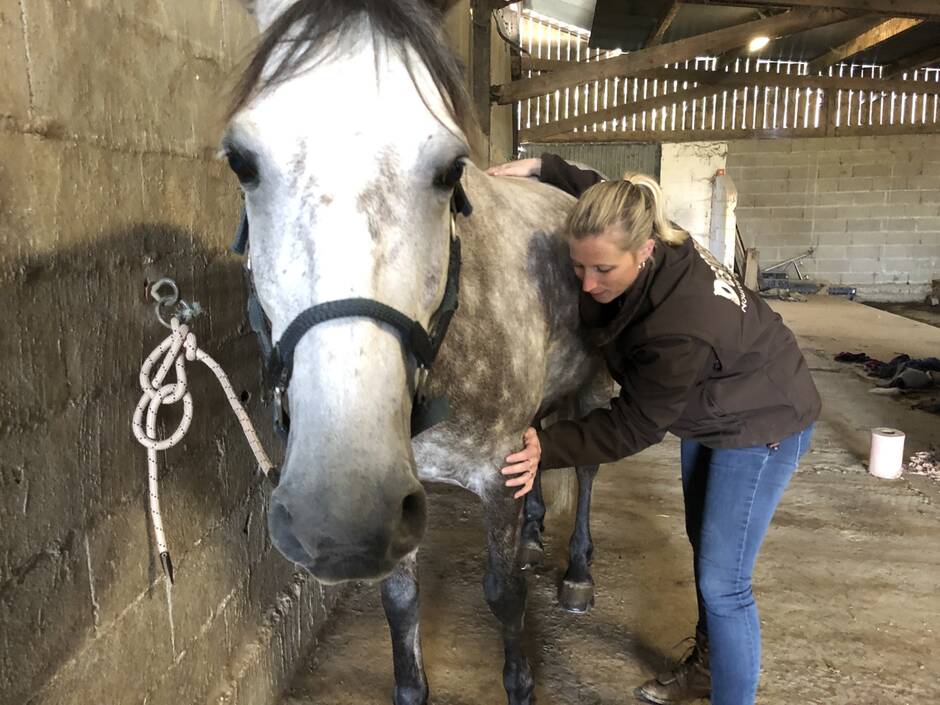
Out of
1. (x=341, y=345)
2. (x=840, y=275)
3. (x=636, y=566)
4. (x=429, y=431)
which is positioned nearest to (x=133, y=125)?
(x=341, y=345)

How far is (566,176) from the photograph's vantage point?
220 cm

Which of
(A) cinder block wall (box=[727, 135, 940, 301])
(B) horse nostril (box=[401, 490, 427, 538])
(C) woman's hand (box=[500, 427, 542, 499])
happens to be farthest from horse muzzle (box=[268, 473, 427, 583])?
(A) cinder block wall (box=[727, 135, 940, 301])

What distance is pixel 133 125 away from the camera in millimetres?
1189

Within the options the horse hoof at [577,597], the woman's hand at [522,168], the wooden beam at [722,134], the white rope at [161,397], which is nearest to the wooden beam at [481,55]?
the woman's hand at [522,168]

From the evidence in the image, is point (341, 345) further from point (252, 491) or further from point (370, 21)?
point (252, 491)

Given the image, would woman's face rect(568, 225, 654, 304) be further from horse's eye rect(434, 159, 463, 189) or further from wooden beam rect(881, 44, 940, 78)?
wooden beam rect(881, 44, 940, 78)

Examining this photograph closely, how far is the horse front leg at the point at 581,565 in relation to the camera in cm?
225

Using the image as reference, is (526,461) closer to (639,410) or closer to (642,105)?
(639,410)

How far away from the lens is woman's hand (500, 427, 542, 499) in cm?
147

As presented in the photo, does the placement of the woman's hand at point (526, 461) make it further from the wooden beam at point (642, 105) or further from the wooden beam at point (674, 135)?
the wooden beam at point (674, 135)

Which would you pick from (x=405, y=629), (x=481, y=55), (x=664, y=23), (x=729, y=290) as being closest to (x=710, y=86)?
(x=664, y=23)

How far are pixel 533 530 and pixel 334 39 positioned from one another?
6.74ft

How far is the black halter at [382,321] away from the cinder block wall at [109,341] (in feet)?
0.89

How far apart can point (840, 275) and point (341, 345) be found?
12058mm
